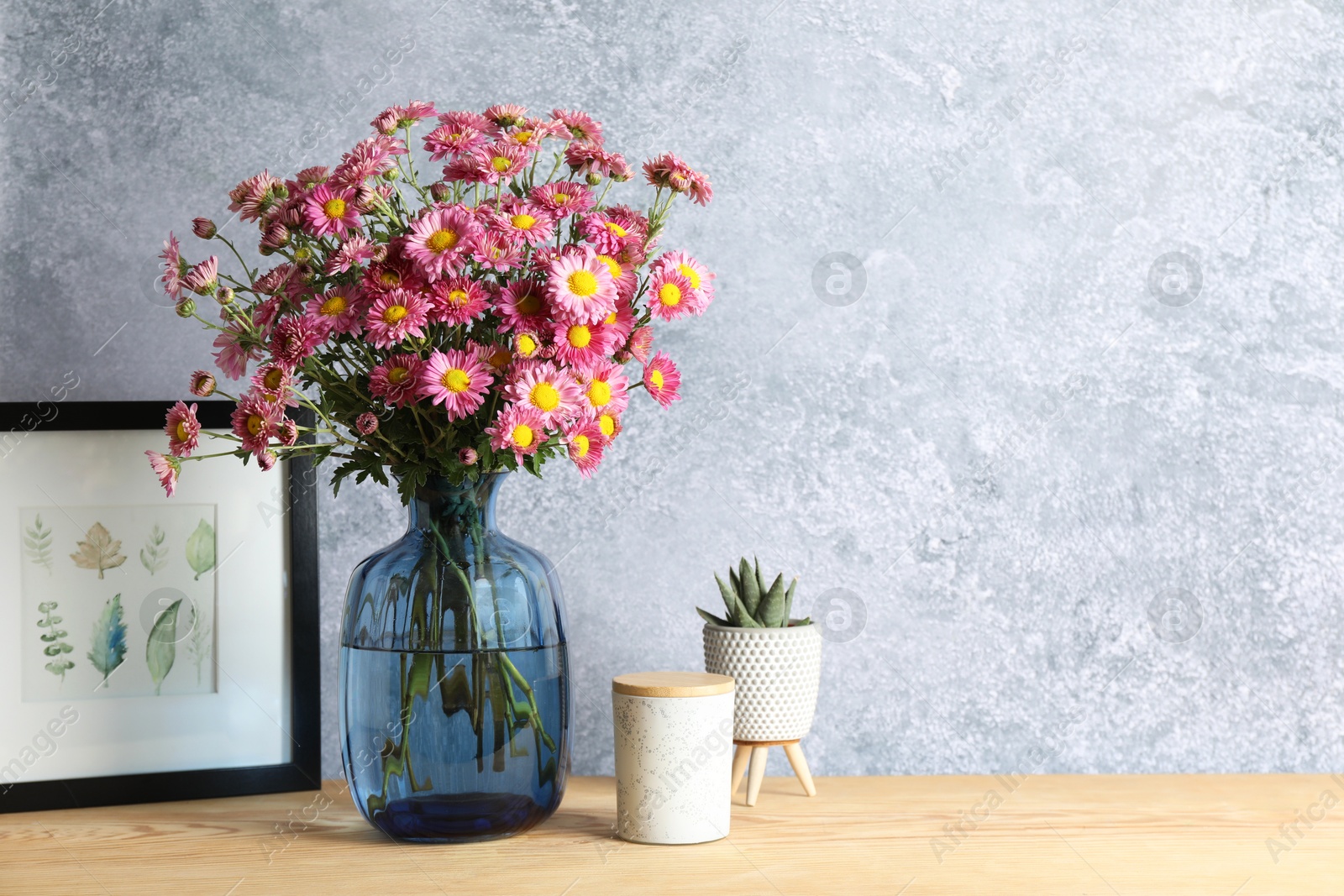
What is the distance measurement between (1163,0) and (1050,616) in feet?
2.18

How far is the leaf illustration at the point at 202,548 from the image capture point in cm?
100

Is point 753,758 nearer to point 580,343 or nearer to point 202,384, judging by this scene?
point 580,343

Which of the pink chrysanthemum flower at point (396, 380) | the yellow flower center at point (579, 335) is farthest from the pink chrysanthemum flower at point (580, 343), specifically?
the pink chrysanthemum flower at point (396, 380)

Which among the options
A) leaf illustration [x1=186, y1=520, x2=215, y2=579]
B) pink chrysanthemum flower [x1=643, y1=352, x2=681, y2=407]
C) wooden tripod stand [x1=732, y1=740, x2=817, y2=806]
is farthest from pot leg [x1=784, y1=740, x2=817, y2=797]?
leaf illustration [x1=186, y1=520, x2=215, y2=579]

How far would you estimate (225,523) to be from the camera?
1.01m

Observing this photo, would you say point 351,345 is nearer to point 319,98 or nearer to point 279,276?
point 279,276

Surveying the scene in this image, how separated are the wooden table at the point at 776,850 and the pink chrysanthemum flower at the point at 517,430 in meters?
0.31

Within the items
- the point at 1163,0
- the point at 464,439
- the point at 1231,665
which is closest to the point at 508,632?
the point at 464,439

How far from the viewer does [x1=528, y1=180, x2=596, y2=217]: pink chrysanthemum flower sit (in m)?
0.82

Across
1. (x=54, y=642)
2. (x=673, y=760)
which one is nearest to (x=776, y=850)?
(x=673, y=760)

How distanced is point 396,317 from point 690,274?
225mm

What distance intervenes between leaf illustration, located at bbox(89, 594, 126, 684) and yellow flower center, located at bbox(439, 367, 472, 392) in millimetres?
450

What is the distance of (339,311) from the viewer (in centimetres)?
78

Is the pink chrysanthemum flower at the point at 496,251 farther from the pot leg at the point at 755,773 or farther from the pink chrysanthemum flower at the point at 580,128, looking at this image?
the pot leg at the point at 755,773
